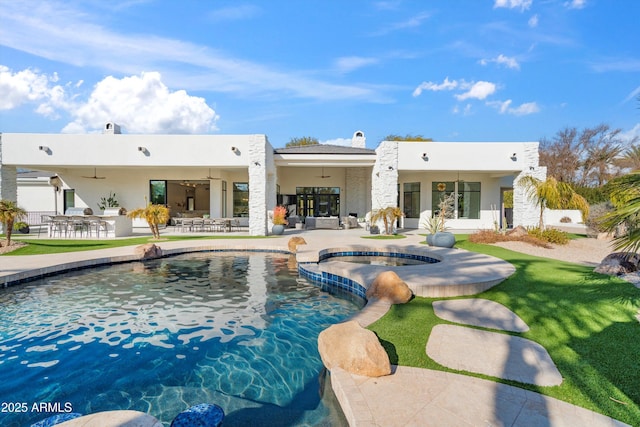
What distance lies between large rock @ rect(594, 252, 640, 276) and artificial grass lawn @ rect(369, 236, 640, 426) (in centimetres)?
30

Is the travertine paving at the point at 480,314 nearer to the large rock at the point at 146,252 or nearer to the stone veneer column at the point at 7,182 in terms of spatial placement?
the large rock at the point at 146,252

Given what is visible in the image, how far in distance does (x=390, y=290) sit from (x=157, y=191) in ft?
59.2

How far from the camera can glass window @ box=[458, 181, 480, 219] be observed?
19.3 m

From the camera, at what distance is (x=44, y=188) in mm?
23141

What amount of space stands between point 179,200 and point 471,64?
20447 millimetres

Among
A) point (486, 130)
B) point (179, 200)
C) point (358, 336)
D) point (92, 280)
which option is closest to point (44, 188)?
point (179, 200)

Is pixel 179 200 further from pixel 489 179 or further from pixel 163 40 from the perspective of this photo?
pixel 489 179

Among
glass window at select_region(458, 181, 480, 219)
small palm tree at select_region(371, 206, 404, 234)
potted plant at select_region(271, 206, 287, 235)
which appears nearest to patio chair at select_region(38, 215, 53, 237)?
potted plant at select_region(271, 206, 287, 235)

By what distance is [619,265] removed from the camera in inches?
247

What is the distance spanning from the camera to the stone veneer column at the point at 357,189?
70.2 ft

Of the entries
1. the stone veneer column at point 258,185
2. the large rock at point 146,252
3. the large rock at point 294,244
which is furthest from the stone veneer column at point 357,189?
the large rock at point 146,252

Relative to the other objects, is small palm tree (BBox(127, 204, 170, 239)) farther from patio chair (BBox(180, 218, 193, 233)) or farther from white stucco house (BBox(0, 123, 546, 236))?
white stucco house (BBox(0, 123, 546, 236))

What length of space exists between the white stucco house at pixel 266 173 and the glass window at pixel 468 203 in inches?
2.4

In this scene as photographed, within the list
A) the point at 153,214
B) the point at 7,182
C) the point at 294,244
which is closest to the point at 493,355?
the point at 294,244
